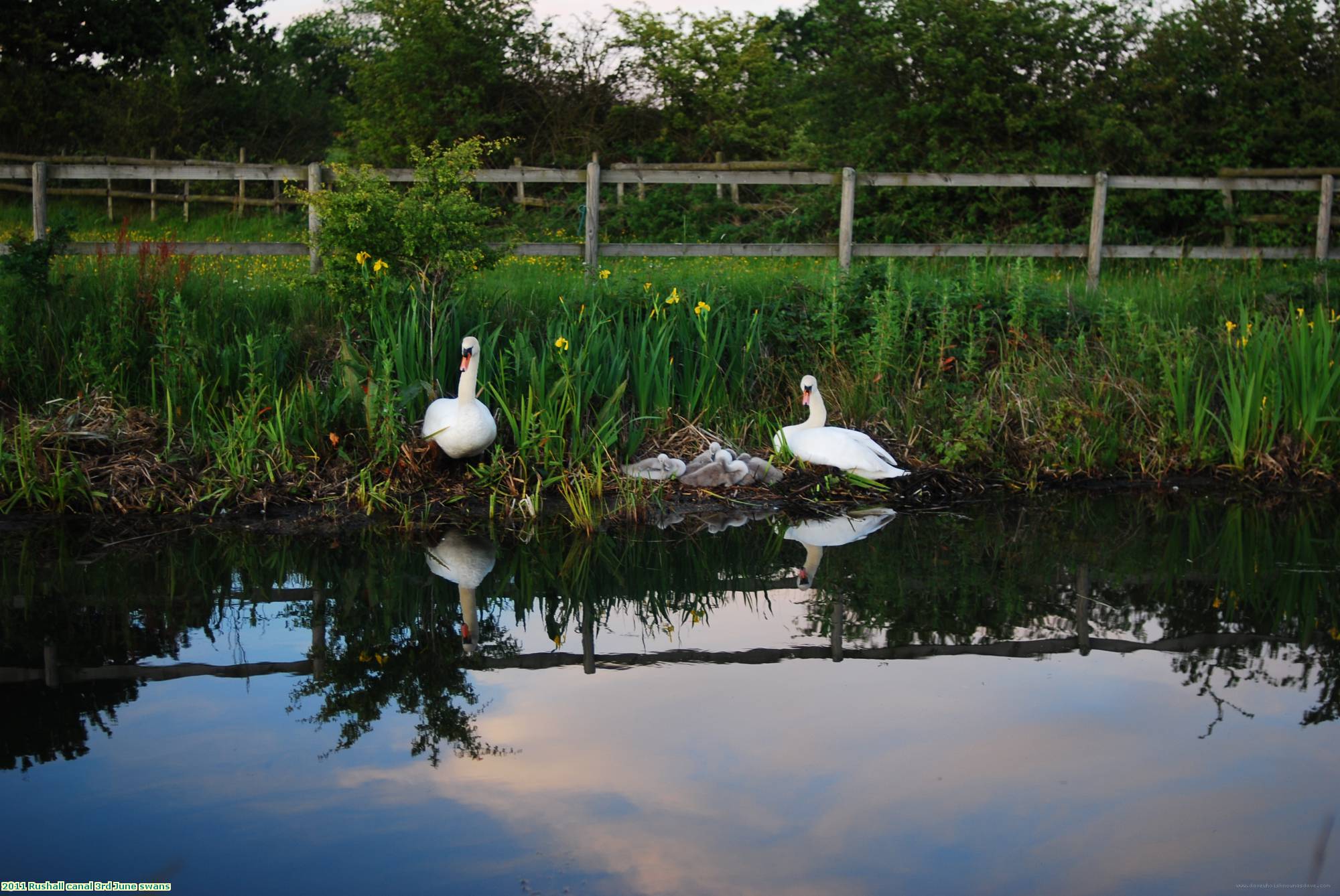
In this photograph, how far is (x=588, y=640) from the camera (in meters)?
5.62

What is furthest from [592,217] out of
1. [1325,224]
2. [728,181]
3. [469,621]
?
[1325,224]

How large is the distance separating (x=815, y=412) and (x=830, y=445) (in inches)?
13.2

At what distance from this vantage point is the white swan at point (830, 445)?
7.84 m

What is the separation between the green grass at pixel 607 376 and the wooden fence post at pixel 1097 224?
4.02 m

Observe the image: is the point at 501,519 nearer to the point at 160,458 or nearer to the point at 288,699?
the point at 160,458

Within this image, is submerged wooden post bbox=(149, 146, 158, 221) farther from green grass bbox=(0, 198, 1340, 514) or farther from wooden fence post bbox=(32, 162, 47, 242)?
green grass bbox=(0, 198, 1340, 514)

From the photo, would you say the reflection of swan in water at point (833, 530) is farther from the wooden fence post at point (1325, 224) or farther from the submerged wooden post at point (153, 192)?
the submerged wooden post at point (153, 192)

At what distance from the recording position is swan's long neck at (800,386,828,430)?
8102 mm

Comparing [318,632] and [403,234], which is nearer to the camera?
[318,632]

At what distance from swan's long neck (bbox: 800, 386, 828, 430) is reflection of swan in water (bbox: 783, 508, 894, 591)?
67 centimetres

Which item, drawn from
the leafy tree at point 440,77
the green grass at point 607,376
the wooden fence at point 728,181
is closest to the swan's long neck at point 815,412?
A: the green grass at point 607,376

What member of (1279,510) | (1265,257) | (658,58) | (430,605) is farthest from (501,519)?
(658,58)

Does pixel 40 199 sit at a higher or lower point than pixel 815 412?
higher

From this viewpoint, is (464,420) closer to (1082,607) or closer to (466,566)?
(466,566)
